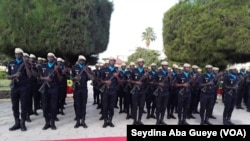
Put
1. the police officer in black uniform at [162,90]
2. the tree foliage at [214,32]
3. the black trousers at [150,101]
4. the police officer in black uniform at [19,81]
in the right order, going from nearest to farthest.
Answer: the police officer in black uniform at [19,81] → the police officer in black uniform at [162,90] → the black trousers at [150,101] → the tree foliage at [214,32]

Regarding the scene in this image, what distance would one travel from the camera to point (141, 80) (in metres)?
9.40

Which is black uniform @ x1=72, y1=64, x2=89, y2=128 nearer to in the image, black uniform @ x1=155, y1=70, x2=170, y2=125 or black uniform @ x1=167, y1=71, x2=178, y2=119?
black uniform @ x1=155, y1=70, x2=170, y2=125

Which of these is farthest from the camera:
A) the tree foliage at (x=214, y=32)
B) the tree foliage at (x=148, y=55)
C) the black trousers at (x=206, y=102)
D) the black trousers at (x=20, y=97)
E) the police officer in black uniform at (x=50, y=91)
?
the tree foliage at (x=148, y=55)

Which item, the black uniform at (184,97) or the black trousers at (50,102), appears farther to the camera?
the black uniform at (184,97)

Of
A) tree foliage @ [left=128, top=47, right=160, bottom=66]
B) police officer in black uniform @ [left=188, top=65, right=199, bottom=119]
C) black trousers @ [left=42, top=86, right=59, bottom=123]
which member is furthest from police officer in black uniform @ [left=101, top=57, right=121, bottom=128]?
tree foliage @ [left=128, top=47, right=160, bottom=66]

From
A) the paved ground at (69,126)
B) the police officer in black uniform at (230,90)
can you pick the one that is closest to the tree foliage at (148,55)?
the paved ground at (69,126)

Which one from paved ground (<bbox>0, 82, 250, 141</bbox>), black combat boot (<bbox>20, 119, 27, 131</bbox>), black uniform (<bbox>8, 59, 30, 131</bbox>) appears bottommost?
paved ground (<bbox>0, 82, 250, 141</bbox>)

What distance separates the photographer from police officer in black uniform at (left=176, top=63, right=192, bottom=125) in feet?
31.6

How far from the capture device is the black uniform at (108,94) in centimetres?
920

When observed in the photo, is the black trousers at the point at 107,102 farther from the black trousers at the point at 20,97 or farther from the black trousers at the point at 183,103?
the black trousers at the point at 20,97

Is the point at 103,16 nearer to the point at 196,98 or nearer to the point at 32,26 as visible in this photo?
the point at 32,26

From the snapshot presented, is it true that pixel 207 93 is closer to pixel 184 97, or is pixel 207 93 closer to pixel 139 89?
pixel 184 97

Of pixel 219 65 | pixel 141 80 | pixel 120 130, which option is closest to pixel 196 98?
pixel 141 80

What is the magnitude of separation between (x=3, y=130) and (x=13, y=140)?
49.1 inches
